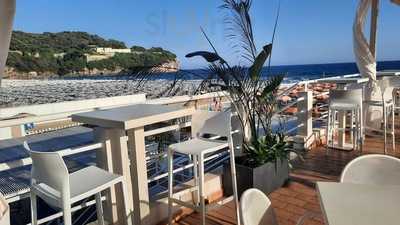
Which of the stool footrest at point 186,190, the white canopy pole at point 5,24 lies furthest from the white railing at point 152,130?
the white canopy pole at point 5,24

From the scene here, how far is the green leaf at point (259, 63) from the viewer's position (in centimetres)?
289

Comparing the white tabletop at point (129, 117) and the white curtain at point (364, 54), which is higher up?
the white curtain at point (364, 54)

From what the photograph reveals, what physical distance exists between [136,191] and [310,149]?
3.05 m

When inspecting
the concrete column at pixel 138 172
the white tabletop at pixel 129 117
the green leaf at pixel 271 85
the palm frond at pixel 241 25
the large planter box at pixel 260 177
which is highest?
the palm frond at pixel 241 25

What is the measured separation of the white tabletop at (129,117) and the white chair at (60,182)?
1.05ft

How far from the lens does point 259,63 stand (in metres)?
2.91

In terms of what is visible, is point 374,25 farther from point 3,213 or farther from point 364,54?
point 3,213

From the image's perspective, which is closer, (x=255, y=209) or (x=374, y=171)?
(x=255, y=209)

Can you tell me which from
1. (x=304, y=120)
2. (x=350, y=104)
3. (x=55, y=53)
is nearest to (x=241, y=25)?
(x=350, y=104)

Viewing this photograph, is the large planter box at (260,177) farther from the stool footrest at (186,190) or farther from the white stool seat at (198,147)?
the white stool seat at (198,147)

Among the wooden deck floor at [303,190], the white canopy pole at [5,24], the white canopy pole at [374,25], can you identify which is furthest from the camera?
the white canopy pole at [374,25]

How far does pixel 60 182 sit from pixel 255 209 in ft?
2.87

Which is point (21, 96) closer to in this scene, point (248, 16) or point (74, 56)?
point (74, 56)

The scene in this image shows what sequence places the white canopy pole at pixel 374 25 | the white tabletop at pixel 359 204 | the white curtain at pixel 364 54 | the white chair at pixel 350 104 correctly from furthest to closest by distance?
the white canopy pole at pixel 374 25, the white curtain at pixel 364 54, the white chair at pixel 350 104, the white tabletop at pixel 359 204
